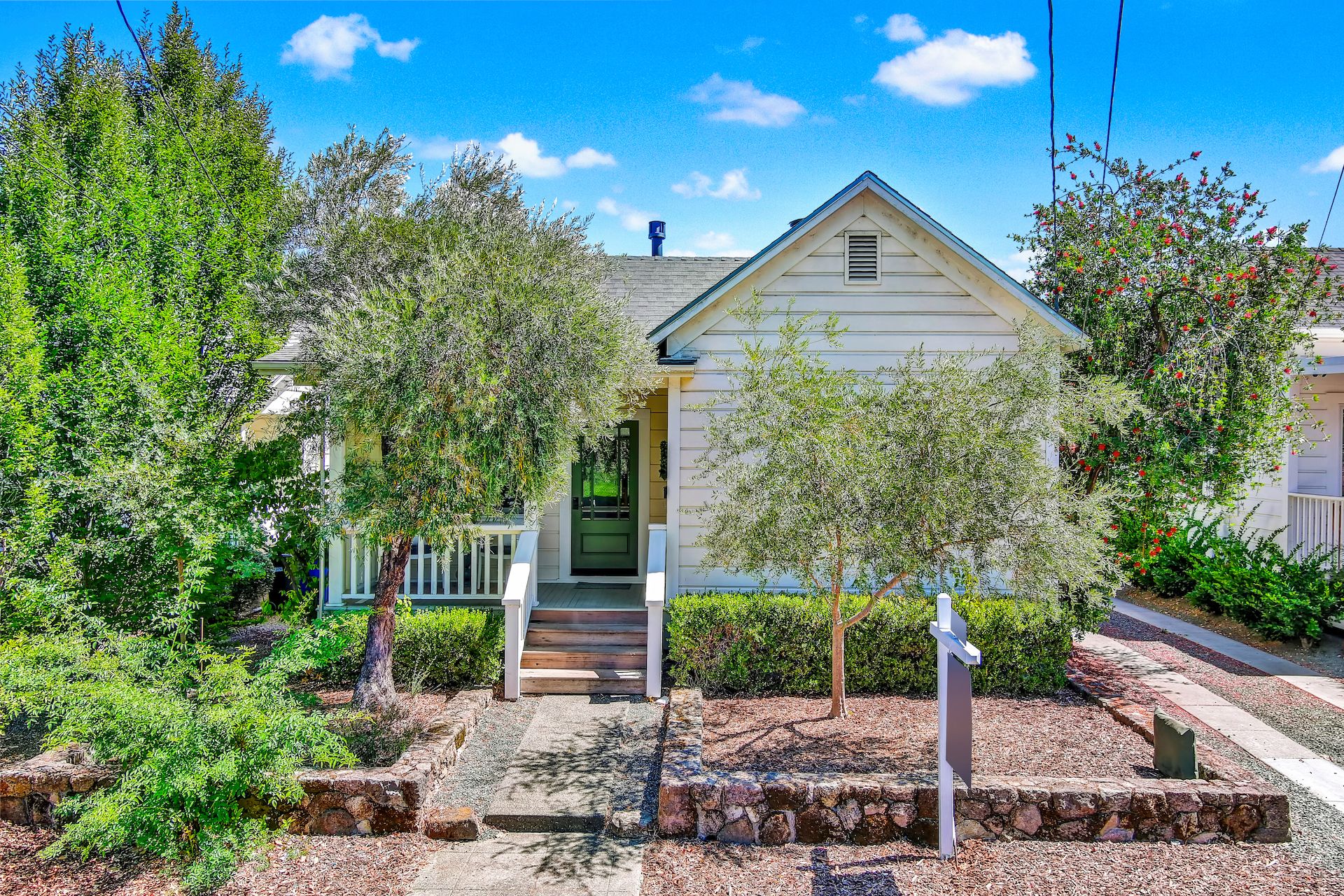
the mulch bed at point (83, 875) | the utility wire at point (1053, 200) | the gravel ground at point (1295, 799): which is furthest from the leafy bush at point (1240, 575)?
the mulch bed at point (83, 875)

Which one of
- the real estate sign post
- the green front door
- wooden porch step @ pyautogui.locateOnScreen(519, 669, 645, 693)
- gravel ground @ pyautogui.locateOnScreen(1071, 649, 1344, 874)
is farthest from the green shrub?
the green front door

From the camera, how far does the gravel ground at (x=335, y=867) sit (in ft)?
13.9

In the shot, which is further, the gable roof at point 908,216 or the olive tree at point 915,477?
the gable roof at point 908,216

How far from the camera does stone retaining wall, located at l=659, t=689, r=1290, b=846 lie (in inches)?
182

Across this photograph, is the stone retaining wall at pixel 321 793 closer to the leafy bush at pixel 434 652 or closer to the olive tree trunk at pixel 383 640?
the olive tree trunk at pixel 383 640

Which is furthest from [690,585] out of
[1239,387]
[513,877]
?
[1239,387]

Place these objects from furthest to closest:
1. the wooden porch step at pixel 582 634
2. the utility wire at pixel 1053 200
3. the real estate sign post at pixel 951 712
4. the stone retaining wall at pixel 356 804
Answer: the utility wire at pixel 1053 200 → the wooden porch step at pixel 582 634 → the stone retaining wall at pixel 356 804 → the real estate sign post at pixel 951 712

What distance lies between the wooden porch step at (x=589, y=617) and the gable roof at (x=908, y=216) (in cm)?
309

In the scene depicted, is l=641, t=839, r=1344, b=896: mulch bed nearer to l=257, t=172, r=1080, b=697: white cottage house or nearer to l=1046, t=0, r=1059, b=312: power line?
l=257, t=172, r=1080, b=697: white cottage house

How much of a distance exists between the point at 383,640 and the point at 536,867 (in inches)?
112

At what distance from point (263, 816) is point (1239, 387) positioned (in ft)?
31.6

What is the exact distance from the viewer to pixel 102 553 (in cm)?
657

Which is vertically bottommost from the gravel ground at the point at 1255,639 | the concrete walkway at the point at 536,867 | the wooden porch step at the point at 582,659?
the concrete walkway at the point at 536,867

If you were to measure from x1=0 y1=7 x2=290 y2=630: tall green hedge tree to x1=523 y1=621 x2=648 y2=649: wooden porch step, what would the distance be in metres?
2.80
